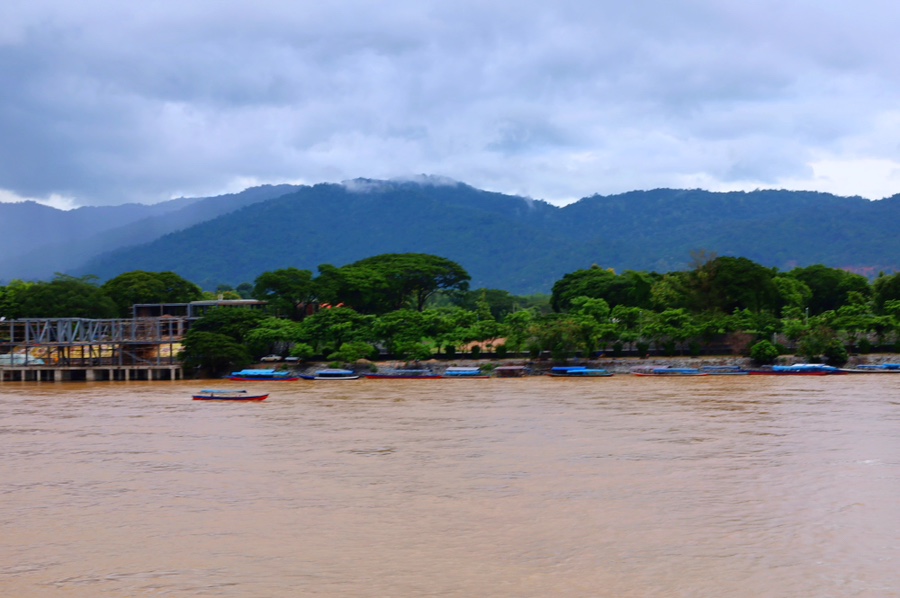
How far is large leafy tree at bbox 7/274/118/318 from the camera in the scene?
83500 mm

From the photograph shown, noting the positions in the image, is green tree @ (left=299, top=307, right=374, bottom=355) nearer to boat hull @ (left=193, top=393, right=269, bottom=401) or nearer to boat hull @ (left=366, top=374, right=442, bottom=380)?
boat hull @ (left=366, top=374, right=442, bottom=380)

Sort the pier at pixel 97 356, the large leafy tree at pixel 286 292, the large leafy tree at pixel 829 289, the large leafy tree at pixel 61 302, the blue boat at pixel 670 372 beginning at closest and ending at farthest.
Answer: the blue boat at pixel 670 372 < the pier at pixel 97 356 < the large leafy tree at pixel 61 302 < the large leafy tree at pixel 286 292 < the large leafy tree at pixel 829 289

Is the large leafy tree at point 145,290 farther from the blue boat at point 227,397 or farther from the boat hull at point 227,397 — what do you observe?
the boat hull at point 227,397

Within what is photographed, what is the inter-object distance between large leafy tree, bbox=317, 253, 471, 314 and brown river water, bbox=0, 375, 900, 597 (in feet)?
155

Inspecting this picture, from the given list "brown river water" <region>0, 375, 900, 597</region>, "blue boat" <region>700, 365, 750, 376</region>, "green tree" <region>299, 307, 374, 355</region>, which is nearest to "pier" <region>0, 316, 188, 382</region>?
"green tree" <region>299, 307, 374, 355</region>

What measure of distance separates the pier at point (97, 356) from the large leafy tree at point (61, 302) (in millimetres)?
7711

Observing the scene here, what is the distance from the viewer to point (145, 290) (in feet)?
304

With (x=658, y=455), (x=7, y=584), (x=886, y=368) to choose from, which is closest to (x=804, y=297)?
(x=886, y=368)

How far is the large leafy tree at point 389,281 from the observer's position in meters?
90.1

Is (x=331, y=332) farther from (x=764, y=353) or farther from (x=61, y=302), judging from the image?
(x=764, y=353)

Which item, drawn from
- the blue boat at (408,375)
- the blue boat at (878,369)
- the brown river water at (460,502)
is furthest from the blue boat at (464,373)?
the blue boat at (878,369)

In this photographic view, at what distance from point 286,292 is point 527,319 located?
24218 millimetres

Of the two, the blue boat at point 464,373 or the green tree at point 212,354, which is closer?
the blue boat at point 464,373

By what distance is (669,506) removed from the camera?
22.7 metres
